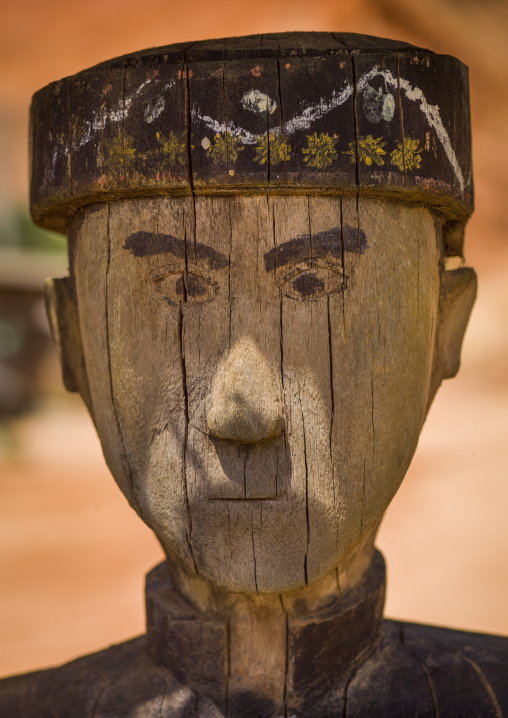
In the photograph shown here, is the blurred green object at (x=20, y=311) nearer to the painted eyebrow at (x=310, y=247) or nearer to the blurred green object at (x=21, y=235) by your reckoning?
the blurred green object at (x=21, y=235)

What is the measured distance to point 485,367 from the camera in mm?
8633

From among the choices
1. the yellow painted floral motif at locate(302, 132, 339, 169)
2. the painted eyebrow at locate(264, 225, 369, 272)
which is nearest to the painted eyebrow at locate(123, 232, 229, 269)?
the painted eyebrow at locate(264, 225, 369, 272)

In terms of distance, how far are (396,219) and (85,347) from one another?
79 cm

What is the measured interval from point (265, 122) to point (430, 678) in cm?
138

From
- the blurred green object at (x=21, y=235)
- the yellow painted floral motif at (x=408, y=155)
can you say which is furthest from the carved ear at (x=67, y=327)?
the blurred green object at (x=21, y=235)

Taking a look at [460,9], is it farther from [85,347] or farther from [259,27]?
[85,347]

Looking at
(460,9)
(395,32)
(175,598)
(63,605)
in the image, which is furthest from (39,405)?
(175,598)

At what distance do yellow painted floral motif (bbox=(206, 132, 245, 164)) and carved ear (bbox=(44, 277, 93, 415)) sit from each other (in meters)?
0.58

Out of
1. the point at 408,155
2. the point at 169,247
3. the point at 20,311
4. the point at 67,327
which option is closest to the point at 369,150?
the point at 408,155

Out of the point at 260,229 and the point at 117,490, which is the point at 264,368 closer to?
the point at 260,229

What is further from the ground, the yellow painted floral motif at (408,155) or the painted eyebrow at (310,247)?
the yellow painted floral motif at (408,155)

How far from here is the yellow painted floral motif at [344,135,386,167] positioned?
1.38m

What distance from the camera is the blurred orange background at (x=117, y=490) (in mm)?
4562

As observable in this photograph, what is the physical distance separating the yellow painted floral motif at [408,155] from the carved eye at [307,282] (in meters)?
0.25
